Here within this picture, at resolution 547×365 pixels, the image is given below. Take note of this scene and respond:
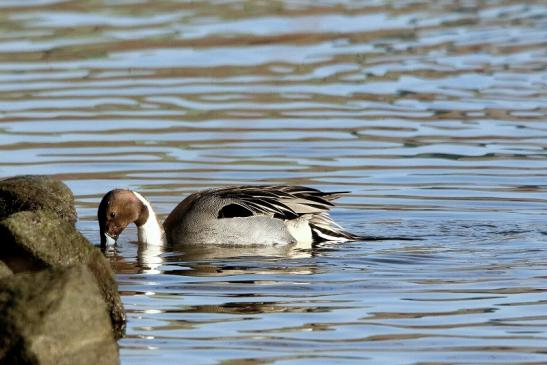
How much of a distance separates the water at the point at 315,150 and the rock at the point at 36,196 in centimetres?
26

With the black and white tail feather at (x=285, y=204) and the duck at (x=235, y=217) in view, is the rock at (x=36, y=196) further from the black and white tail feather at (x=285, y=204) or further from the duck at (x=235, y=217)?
the black and white tail feather at (x=285, y=204)

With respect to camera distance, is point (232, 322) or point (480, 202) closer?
point (232, 322)

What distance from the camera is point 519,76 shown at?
17203 mm

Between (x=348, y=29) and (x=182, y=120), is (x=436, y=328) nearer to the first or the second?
(x=182, y=120)

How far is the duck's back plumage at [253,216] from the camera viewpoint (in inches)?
436

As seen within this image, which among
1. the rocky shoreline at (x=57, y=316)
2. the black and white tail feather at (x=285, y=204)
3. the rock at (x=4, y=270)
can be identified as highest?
the black and white tail feather at (x=285, y=204)

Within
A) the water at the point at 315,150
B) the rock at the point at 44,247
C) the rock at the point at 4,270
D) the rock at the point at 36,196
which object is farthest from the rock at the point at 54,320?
the rock at the point at 36,196

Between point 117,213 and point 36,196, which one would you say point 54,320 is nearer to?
point 117,213

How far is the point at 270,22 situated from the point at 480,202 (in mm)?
9042

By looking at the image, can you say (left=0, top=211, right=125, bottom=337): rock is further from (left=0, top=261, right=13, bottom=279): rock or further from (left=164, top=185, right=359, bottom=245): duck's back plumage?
(left=164, top=185, right=359, bottom=245): duck's back plumage

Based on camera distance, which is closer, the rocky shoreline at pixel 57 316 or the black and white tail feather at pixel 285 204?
the rocky shoreline at pixel 57 316

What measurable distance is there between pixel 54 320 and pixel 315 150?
291 inches

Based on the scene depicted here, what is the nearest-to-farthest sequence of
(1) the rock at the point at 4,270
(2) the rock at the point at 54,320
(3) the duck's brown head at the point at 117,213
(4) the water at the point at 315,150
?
(2) the rock at the point at 54,320 < (1) the rock at the point at 4,270 < (4) the water at the point at 315,150 < (3) the duck's brown head at the point at 117,213

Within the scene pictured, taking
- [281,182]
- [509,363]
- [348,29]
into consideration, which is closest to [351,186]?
[281,182]
